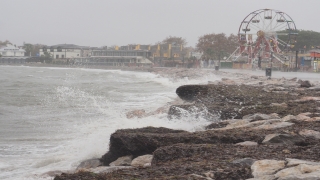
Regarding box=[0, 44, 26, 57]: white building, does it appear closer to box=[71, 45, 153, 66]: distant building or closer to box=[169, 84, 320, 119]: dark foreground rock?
box=[71, 45, 153, 66]: distant building

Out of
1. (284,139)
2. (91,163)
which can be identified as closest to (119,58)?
(91,163)

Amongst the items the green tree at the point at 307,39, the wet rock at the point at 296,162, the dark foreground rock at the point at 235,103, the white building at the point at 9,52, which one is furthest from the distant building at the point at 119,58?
the wet rock at the point at 296,162

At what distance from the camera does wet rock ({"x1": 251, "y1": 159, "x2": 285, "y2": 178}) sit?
4480 mm

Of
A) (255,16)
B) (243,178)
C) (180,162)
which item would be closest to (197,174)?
(243,178)

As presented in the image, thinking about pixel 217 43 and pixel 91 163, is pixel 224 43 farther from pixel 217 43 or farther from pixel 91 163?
pixel 91 163

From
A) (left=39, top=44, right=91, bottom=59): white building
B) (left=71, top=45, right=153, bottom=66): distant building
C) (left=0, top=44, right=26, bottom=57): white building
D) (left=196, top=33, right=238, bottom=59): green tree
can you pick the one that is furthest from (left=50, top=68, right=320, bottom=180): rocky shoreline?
(left=0, top=44, right=26, bottom=57): white building

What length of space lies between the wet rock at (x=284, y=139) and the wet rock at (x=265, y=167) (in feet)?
4.92

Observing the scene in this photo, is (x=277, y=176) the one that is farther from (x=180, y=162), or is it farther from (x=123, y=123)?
(x=123, y=123)

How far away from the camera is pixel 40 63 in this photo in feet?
451

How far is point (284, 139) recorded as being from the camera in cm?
631

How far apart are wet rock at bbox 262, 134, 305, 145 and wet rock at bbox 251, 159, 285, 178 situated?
4.92 feet

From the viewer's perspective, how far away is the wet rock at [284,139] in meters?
6.24

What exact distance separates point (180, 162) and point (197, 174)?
2.43 ft

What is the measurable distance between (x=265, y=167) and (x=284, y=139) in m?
1.79
